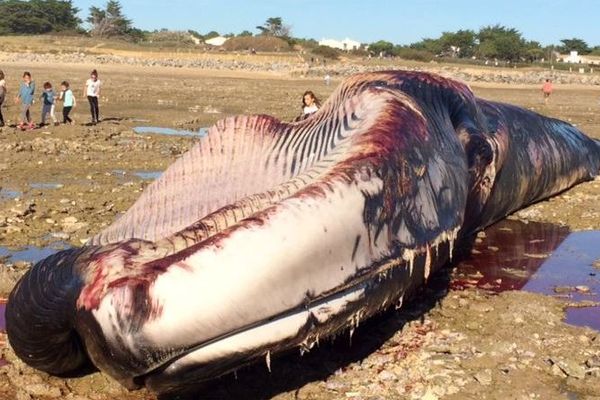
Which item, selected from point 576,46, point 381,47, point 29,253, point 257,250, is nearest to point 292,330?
point 257,250

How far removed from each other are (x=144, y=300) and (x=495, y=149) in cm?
383

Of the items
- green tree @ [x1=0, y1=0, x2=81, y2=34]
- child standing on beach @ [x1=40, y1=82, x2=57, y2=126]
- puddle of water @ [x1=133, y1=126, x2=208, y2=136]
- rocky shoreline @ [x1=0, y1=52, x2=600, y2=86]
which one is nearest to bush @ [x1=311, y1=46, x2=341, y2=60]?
rocky shoreline @ [x1=0, y1=52, x2=600, y2=86]

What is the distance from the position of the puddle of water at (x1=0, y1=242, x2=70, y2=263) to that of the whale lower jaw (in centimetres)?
381

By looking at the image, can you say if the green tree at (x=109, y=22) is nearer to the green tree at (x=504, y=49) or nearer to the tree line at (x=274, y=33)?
the tree line at (x=274, y=33)

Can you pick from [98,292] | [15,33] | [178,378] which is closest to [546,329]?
[178,378]

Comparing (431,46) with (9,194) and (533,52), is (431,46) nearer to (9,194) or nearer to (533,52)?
(533,52)

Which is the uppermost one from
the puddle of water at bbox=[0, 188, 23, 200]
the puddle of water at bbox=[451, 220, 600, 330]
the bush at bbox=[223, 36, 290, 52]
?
the bush at bbox=[223, 36, 290, 52]

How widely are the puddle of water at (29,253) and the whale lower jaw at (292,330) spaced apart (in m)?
3.81

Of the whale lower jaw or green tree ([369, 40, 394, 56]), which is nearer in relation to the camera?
the whale lower jaw

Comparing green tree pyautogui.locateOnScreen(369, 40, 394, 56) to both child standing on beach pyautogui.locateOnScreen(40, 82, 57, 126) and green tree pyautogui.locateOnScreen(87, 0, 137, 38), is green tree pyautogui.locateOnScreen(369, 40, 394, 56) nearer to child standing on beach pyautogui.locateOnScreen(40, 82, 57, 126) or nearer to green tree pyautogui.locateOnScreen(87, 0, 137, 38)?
green tree pyautogui.locateOnScreen(87, 0, 137, 38)

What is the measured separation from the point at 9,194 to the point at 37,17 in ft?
307

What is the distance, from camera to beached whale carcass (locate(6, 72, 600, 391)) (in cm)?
301

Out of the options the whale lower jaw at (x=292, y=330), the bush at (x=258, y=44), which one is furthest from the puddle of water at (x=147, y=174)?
Answer: the bush at (x=258, y=44)

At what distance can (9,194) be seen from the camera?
9648mm
